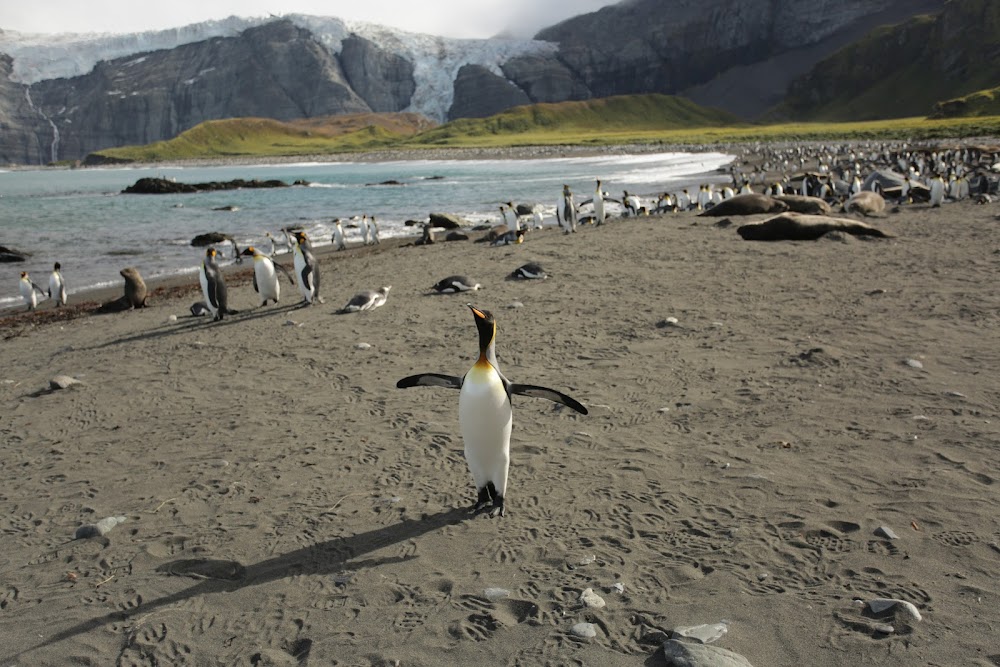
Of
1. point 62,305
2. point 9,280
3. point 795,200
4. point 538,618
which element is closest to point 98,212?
point 9,280

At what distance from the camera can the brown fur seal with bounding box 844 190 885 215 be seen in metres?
18.3

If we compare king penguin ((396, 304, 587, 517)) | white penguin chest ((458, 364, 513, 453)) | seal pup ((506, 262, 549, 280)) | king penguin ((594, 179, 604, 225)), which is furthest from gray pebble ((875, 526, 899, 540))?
king penguin ((594, 179, 604, 225))

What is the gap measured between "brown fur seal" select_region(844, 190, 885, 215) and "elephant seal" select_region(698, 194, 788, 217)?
182 centimetres

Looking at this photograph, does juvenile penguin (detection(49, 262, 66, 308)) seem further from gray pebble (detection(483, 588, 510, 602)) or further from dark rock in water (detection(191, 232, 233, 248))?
gray pebble (detection(483, 588, 510, 602))

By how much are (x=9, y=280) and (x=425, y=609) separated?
61.2 feet

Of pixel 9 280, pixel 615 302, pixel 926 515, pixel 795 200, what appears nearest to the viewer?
pixel 926 515

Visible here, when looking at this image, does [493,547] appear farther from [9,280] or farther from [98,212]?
[98,212]

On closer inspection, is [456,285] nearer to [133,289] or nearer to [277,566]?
[133,289]

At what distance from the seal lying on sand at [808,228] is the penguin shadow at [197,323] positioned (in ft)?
30.2

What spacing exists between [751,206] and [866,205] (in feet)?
9.60

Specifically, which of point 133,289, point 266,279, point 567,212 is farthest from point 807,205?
point 133,289

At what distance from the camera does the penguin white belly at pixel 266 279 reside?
11875 mm

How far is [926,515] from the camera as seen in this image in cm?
411

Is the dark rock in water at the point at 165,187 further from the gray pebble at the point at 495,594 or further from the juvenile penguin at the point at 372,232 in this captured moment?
the gray pebble at the point at 495,594
